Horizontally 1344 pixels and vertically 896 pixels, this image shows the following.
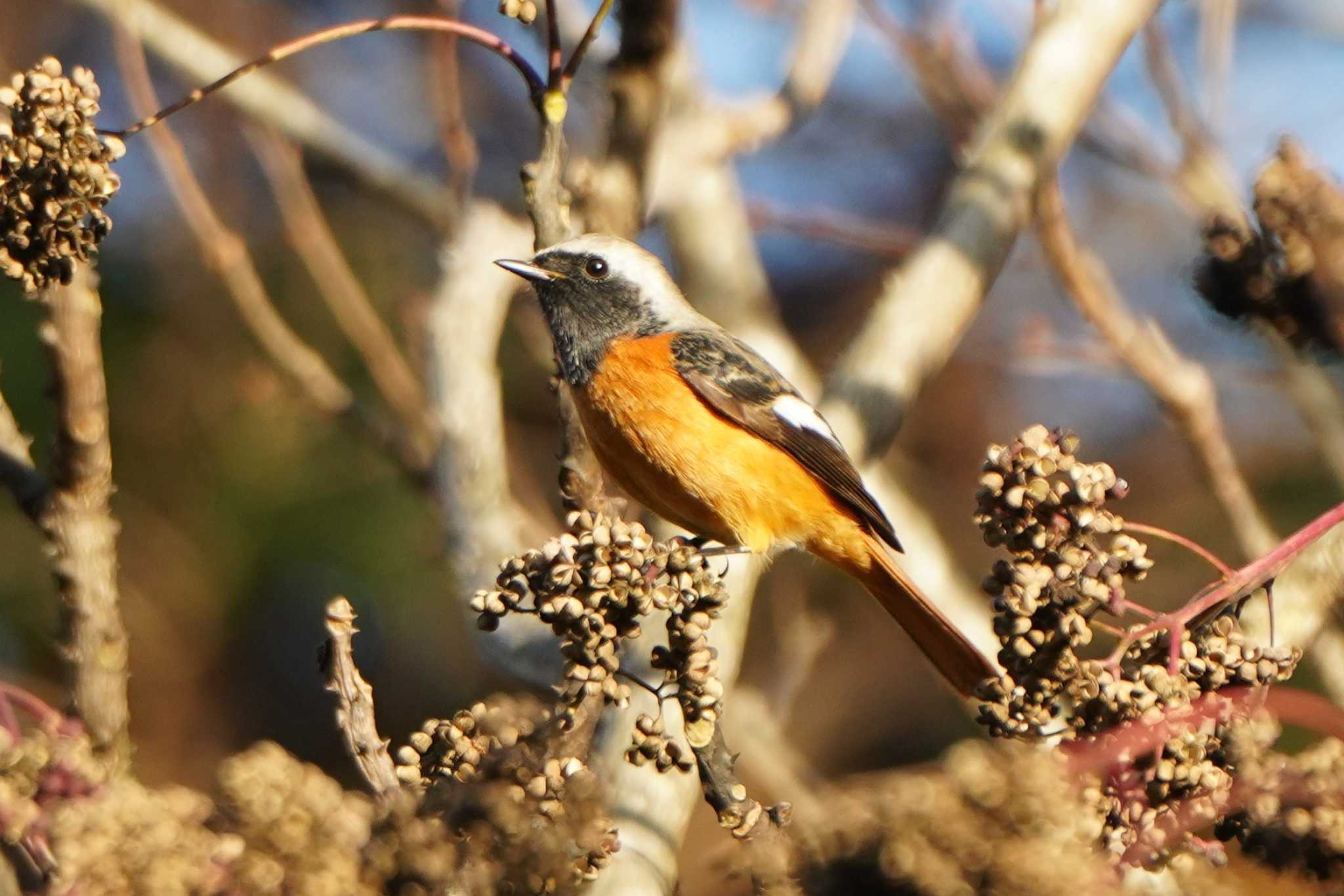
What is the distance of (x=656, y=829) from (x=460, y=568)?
1.34 metres

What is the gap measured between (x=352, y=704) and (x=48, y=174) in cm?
101

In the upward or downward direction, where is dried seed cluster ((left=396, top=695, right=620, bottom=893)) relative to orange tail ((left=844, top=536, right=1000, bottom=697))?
downward

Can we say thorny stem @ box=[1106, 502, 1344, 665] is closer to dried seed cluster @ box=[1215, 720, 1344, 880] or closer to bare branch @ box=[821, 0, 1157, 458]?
dried seed cluster @ box=[1215, 720, 1344, 880]

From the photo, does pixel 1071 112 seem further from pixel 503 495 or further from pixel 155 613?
pixel 155 613

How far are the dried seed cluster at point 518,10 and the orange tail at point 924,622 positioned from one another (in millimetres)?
2250

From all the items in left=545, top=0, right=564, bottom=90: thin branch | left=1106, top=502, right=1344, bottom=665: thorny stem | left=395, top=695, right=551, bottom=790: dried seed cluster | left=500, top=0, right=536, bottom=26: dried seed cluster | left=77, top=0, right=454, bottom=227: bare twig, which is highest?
left=77, top=0, right=454, bottom=227: bare twig

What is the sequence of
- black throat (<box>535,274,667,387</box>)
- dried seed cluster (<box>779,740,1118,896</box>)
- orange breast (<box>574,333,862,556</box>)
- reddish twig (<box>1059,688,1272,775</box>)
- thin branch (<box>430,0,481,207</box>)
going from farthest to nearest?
thin branch (<box>430,0,481,207</box>) → black throat (<box>535,274,667,387</box>) → orange breast (<box>574,333,862,556</box>) → reddish twig (<box>1059,688,1272,775</box>) → dried seed cluster (<box>779,740,1118,896</box>)

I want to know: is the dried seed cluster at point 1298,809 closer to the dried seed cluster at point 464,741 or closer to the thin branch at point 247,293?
the dried seed cluster at point 464,741

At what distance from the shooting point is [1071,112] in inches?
192

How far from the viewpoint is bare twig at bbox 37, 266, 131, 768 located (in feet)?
9.93

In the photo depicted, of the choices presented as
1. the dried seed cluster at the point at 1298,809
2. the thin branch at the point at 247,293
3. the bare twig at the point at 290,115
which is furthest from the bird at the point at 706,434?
the dried seed cluster at the point at 1298,809

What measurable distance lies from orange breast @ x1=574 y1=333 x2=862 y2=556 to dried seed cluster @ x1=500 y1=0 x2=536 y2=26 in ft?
5.25

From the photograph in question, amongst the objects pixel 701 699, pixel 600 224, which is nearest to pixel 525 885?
pixel 701 699

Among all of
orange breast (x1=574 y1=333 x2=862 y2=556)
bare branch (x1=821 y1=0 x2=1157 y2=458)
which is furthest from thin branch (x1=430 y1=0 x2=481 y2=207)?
bare branch (x1=821 y1=0 x2=1157 y2=458)
